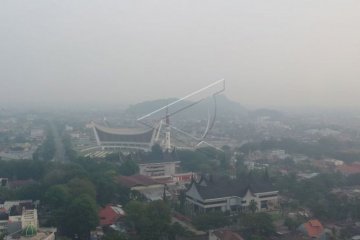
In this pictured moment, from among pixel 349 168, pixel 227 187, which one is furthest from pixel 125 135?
pixel 227 187

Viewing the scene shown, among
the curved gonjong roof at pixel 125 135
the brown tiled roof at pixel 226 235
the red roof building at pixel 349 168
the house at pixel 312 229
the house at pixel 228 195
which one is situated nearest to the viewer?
the brown tiled roof at pixel 226 235

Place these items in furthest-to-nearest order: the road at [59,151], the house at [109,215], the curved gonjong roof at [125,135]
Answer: the curved gonjong roof at [125,135] → the road at [59,151] → the house at [109,215]

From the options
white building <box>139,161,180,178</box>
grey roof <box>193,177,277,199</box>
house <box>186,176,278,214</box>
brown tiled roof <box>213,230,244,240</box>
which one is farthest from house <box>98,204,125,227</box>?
white building <box>139,161,180,178</box>

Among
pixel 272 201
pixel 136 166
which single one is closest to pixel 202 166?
pixel 136 166

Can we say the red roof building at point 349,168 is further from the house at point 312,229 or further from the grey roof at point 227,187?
the house at point 312,229

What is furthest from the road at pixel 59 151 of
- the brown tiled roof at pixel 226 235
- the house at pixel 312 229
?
the house at pixel 312 229

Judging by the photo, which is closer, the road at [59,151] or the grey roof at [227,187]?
the grey roof at [227,187]

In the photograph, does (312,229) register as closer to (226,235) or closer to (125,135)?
(226,235)
